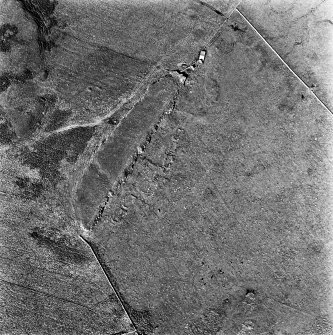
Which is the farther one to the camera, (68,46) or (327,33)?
(68,46)

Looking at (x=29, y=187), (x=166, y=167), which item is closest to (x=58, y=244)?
(x=29, y=187)

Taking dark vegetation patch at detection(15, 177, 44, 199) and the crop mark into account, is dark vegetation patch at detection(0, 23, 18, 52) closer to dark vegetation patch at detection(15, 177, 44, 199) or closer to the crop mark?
dark vegetation patch at detection(15, 177, 44, 199)

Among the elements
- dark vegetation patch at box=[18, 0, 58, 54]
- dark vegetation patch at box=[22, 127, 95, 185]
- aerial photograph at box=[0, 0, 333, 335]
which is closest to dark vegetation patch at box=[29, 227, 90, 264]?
aerial photograph at box=[0, 0, 333, 335]

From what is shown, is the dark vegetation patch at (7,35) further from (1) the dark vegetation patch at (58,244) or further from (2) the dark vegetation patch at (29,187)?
(1) the dark vegetation patch at (58,244)

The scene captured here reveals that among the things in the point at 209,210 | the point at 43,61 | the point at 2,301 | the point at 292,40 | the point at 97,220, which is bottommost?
the point at 2,301

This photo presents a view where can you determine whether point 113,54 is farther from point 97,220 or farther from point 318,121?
point 318,121

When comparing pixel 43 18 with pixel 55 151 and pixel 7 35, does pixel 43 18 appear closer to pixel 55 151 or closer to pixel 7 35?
pixel 7 35

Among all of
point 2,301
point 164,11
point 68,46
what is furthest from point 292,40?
point 2,301
